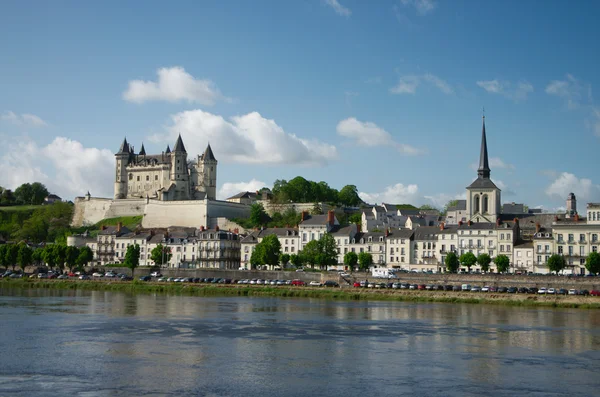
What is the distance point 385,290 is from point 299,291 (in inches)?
237

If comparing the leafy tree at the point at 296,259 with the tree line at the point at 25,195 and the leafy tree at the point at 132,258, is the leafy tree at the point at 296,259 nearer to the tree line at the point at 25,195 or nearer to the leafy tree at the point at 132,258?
the leafy tree at the point at 132,258

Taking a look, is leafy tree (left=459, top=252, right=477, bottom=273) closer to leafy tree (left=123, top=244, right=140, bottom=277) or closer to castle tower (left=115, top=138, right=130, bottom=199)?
leafy tree (left=123, top=244, right=140, bottom=277)

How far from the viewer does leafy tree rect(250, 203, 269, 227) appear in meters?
91.4

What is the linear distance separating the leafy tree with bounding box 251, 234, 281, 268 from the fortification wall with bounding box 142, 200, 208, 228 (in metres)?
24.3

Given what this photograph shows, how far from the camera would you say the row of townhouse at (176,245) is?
75250 mm

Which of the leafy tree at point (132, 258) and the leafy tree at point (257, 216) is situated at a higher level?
the leafy tree at point (257, 216)

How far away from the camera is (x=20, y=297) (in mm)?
52625

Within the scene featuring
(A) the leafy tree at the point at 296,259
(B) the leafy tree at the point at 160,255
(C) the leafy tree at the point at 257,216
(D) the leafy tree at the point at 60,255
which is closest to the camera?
(A) the leafy tree at the point at 296,259

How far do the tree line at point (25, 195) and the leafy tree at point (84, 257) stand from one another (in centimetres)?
5818

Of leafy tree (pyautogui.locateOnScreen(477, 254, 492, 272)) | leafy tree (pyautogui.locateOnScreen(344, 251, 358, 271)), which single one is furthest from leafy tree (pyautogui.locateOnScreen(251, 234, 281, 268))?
leafy tree (pyautogui.locateOnScreen(477, 254, 492, 272))

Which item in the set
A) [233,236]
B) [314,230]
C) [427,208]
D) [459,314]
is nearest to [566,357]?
[459,314]

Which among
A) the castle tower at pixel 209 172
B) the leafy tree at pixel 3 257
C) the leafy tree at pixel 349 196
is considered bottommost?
the leafy tree at pixel 3 257

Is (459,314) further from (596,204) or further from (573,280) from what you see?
(596,204)

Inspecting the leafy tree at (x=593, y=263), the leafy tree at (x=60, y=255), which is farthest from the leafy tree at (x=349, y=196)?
the leafy tree at (x=593, y=263)
